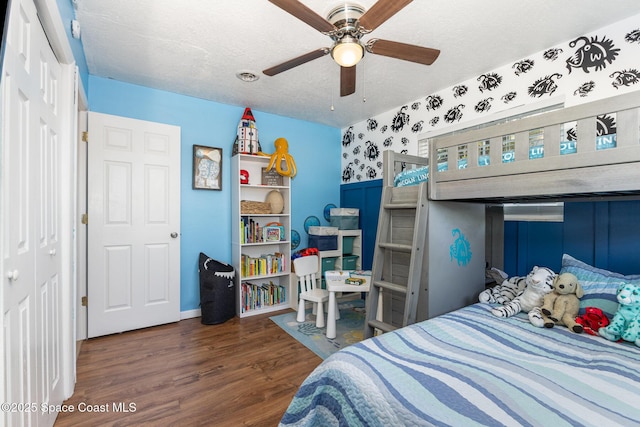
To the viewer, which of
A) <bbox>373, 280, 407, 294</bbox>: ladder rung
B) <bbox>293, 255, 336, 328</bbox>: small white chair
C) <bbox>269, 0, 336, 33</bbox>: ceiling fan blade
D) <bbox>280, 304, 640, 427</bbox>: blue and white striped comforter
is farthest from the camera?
<bbox>293, 255, 336, 328</bbox>: small white chair

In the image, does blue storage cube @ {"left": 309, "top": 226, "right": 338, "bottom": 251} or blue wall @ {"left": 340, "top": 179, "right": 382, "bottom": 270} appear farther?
blue wall @ {"left": 340, "top": 179, "right": 382, "bottom": 270}

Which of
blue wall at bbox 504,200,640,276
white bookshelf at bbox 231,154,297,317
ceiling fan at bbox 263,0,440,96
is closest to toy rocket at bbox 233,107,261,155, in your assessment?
white bookshelf at bbox 231,154,297,317

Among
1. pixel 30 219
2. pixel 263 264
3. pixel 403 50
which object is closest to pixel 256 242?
pixel 263 264

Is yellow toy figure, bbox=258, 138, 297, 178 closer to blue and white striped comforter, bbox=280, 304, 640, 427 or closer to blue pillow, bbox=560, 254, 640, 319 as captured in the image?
blue and white striped comforter, bbox=280, 304, 640, 427

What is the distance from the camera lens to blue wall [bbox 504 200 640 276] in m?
2.04

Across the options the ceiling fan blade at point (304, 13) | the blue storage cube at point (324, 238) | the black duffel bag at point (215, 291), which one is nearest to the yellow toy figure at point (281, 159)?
the blue storage cube at point (324, 238)

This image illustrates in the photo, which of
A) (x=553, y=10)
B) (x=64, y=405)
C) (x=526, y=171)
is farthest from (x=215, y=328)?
(x=553, y=10)

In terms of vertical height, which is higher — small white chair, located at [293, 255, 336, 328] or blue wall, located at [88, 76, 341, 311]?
blue wall, located at [88, 76, 341, 311]

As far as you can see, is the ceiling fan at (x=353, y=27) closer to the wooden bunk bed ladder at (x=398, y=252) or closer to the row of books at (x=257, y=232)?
the wooden bunk bed ladder at (x=398, y=252)

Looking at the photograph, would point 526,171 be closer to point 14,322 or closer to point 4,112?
point 4,112

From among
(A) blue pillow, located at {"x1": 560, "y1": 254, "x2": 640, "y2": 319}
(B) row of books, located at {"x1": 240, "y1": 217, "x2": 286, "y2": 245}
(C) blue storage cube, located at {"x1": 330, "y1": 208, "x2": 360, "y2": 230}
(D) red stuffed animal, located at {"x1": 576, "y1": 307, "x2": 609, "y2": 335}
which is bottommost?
(D) red stuffed animal, located at {"x1": 576, "y1": 307, "x2": 609, "y2": 335}

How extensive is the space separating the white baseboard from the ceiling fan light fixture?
292cm

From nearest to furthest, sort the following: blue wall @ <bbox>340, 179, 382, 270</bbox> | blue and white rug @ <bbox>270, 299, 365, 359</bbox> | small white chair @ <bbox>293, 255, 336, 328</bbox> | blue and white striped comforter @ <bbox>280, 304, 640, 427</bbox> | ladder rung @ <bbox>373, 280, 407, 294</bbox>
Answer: blue and white striped comforter @ <bbox>280, 304, 640, 427</bbox> < ladder rung @ <bbox>373, 280, 407, 294</bbox> < blue and white rug @ <bbox>270, 299, 365, 359</bbox> < small white chair @ <bbox>293, 255, 336, 328</bbox> < blue wall @ <bbox>340, 179, 382, 270</bbox>

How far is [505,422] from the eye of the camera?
0.91 m
